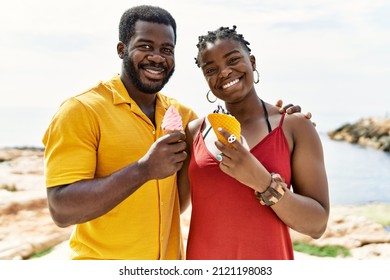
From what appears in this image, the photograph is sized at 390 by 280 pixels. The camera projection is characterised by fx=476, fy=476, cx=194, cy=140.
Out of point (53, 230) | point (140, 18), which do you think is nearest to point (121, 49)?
point (140, 18)

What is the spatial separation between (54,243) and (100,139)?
6.11 meters

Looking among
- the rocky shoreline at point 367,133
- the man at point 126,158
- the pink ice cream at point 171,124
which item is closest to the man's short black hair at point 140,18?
the man at point 126,158

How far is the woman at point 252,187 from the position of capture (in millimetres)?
2590

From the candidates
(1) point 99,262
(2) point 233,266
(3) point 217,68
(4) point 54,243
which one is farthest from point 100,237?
(4) point 54,243

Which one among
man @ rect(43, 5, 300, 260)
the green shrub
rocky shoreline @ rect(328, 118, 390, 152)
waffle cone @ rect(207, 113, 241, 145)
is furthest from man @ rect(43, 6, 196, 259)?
rocky shoreline @ rect(328, 118, 390, 152)

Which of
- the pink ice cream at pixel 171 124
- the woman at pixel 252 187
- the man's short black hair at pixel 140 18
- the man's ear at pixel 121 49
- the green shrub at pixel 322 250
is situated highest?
the man's short black hair at pixel 140 18

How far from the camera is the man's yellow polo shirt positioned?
8.41ft

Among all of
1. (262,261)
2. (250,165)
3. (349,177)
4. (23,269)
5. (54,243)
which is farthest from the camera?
(349,177)

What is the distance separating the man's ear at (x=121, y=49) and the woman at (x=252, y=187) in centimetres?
56

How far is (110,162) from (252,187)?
829mm

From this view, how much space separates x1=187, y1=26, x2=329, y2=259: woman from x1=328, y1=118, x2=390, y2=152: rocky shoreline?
814 inches

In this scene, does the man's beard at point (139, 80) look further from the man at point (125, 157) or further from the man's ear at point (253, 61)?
the man's ear at point (253, 61)

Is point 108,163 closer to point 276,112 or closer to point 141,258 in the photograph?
point 141,258

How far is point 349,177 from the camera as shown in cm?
1745
